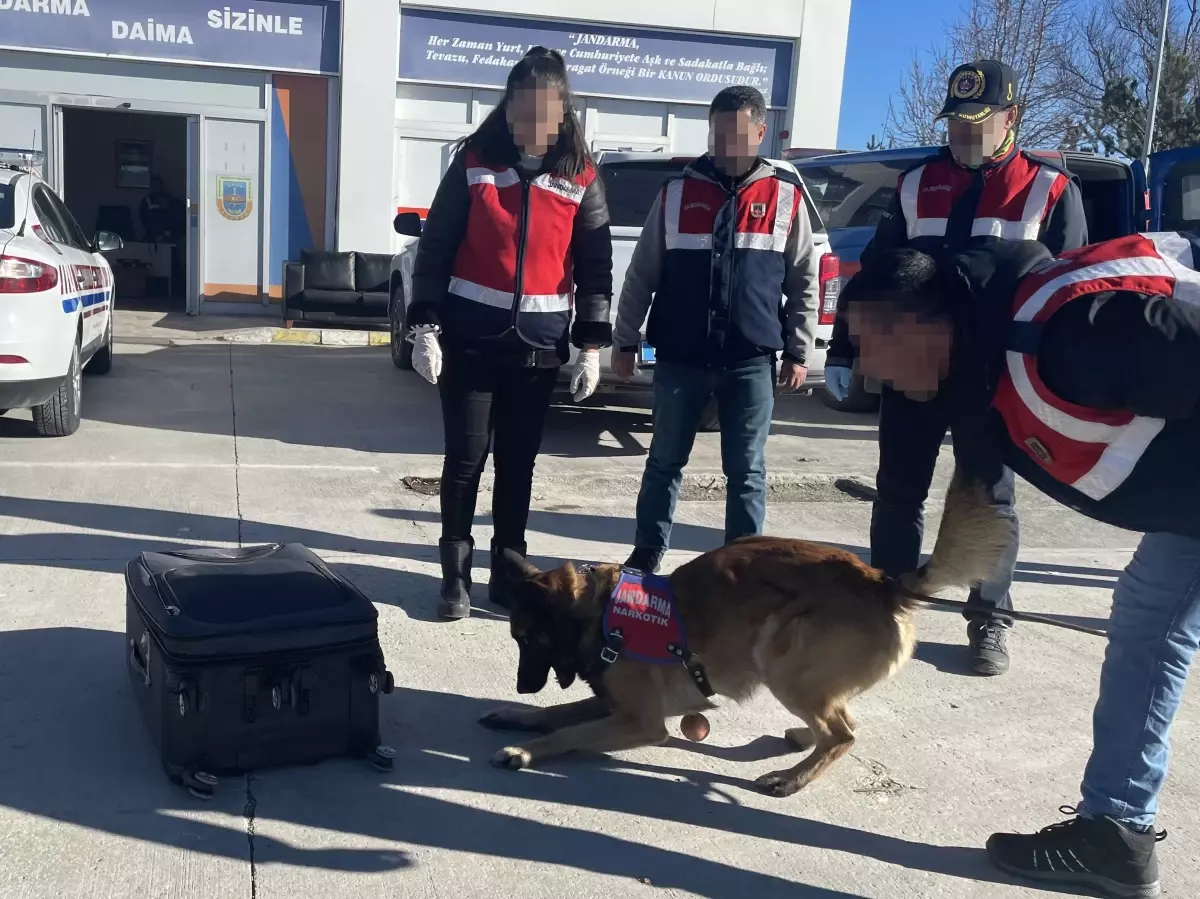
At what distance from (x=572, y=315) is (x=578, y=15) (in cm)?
1016

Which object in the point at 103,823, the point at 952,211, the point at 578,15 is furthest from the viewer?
the point at 578,15

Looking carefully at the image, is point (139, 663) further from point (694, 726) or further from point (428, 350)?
point (694, 726)

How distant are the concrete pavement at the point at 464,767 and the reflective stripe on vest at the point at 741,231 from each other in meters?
1.58

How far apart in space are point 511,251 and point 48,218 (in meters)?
4.32

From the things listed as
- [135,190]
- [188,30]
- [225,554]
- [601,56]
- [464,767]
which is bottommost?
[464,767]

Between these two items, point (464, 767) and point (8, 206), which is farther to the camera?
point (8, 206)

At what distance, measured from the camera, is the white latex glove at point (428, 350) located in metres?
3.89

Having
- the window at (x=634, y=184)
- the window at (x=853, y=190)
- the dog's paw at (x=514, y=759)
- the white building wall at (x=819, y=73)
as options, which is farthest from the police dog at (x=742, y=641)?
the white building wall at (x=819, y=73)

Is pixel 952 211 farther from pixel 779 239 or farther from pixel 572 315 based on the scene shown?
pixel 572 315

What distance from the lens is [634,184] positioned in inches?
280

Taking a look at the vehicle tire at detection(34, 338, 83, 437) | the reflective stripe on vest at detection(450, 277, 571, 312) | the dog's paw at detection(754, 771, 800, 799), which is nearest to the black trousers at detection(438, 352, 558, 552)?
the reflective stripe on vest at detection(450, 277, 571, 312)

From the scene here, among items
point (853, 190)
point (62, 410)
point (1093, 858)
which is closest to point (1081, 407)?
point (1093, 858)

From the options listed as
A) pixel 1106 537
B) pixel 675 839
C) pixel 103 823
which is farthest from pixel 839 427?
pixel 103 823

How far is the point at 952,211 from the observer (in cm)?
368
